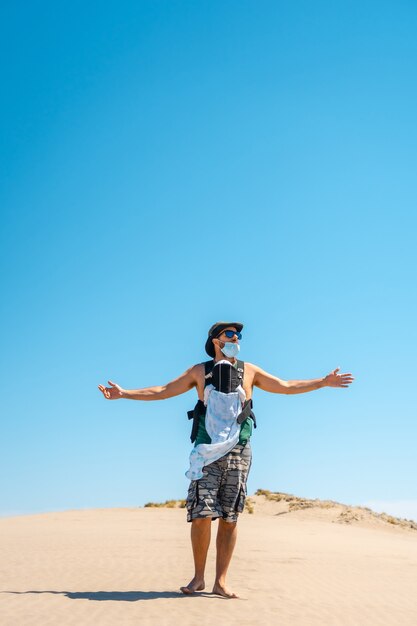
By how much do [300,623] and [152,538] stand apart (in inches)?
345

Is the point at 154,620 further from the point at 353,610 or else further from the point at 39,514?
the point at 39,514

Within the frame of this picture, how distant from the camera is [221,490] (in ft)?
23.7

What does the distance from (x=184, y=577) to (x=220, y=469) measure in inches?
94.2

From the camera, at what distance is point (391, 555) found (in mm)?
13469

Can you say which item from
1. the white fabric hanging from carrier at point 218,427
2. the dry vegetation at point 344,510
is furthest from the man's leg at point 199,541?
the dry vegetation at point 344,510

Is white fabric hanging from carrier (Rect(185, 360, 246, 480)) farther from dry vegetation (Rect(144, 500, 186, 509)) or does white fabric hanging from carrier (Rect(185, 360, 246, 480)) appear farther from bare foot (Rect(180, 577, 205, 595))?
dry vegetation (Rect(144, 500, 186, 509))

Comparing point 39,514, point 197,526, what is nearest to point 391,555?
point 197,526

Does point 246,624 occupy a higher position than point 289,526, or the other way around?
point 289,526

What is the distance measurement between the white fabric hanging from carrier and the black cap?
0.29 metres

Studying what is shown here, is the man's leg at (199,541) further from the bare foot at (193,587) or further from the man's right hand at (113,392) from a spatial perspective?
the man's right hand at (113,392)

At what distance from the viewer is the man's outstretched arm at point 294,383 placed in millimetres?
7947

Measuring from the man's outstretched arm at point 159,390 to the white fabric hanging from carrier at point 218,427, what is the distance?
297mm

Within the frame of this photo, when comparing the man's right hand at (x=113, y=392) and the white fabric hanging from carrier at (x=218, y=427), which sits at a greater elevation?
the man's right hand at (x=113, y=392)

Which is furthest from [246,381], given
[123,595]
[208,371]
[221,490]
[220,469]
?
[123,595]
